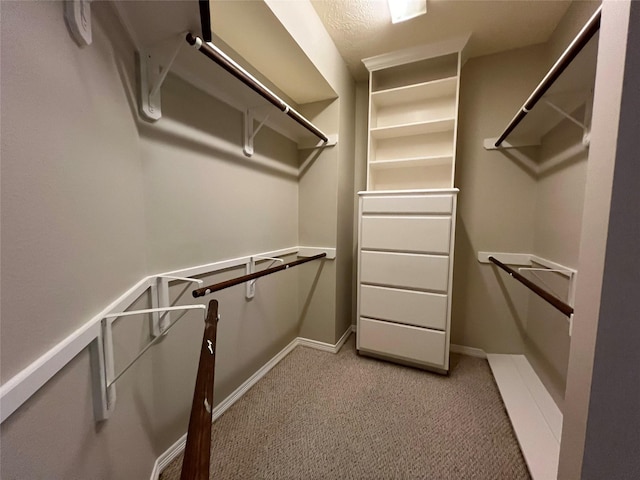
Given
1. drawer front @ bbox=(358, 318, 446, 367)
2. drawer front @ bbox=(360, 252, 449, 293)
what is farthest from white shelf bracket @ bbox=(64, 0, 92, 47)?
drawer front @ bbox=(358, 318, 446, 367)

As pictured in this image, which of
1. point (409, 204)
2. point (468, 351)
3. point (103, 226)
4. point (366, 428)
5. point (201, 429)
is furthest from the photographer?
point (468, 351)

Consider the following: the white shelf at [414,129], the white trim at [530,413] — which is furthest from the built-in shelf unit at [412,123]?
the white trim at [530,413]

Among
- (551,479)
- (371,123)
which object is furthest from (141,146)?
(551,479)

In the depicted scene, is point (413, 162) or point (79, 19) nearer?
point (79, 19)

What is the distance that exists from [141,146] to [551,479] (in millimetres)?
2203

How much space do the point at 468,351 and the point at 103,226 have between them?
8.65ft

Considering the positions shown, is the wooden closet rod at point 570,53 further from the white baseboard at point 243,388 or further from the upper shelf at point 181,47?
the white baseboard at point 243,388

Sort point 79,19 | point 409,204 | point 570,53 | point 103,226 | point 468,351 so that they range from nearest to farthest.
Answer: point 79,19 → point 103,226 → point 570,53 → point 409,204 → point 468,351

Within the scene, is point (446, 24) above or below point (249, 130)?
above

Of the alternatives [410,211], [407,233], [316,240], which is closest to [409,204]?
[410,211]

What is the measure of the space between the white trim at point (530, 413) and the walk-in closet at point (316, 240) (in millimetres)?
17

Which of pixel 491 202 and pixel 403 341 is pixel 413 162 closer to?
pixel 491 202

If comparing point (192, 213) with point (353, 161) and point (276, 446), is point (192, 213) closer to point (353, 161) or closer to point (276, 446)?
point (276, 446)

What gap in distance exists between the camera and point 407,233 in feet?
6.17
